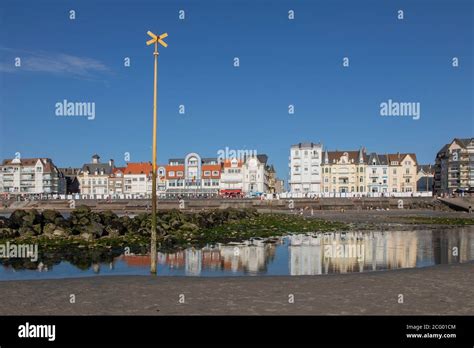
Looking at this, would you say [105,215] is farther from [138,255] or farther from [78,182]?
[78,182]

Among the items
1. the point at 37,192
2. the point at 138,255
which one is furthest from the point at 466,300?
the point at 37,192

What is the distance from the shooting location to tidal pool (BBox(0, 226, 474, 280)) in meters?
18.7

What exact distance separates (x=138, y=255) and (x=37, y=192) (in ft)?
494

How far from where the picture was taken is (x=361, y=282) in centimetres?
1389

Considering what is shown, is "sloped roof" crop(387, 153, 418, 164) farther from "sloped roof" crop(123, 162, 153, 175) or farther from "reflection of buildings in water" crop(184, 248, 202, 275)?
"reflection of buildings in water" crop(184, 248, 202, 275)

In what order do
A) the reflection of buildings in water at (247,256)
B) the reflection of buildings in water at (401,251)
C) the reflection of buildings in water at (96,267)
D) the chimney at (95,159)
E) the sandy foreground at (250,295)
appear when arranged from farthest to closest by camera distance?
1. the chimney at (95,159)
2. the reflection of buildings in water at (401,251)
3. the reflection of buildings in water at (247,256)
4. the reflection of buildings in water at (96,267)
5. the sandy foreground at (250,295)

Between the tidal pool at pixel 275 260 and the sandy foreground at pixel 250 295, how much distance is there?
3783 millimetres

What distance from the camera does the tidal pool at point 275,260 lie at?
737 inches

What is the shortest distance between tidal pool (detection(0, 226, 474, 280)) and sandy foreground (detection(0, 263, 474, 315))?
3783mm

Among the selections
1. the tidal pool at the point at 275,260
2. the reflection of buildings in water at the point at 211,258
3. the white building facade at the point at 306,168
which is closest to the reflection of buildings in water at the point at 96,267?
the tidal pool at the point at 275,260

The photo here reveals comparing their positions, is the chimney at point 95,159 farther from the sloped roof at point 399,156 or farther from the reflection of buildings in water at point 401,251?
the reflection of buildings in water at point 401,251

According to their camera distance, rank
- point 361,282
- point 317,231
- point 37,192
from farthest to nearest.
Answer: point 37,192
point 317,231
point 361,282

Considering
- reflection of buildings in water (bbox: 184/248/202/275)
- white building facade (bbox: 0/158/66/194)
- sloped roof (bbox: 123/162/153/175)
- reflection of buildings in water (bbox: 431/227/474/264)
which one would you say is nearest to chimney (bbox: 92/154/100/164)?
white building facade (bbox: 0/158/66/194)
